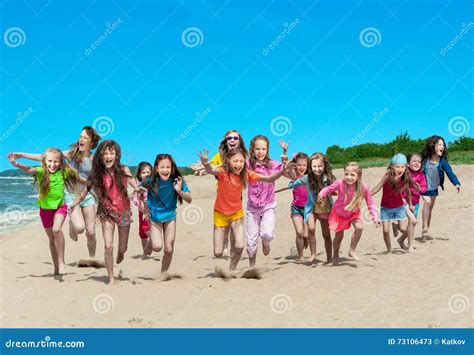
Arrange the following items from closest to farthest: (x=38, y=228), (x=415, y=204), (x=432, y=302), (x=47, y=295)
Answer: (x=432, y=302) → (x=47, y=295) → (x=415, y=204) → (x=38, y=228)

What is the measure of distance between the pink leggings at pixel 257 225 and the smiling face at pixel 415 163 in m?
3.73

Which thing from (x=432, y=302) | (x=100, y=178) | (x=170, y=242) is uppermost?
(x=100, y=178)

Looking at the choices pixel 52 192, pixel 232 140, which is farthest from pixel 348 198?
pixel 52 192

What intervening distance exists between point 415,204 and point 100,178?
6175 millimetres

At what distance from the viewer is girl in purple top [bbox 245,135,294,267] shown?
31.1 feet

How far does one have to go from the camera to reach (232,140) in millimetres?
9656

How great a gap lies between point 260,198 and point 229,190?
26.3 inches

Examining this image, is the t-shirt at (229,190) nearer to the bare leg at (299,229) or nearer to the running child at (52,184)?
the bare leg at (299,229)

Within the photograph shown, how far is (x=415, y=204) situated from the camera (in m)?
11.8

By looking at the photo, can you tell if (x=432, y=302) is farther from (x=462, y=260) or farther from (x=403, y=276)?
(x=462, y=260)

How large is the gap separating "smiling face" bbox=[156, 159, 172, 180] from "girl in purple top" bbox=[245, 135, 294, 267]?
135 cm

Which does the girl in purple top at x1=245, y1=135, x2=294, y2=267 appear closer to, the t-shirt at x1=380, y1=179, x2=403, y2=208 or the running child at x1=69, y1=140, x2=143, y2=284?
the running child at x1=69, y1=140, x2=143, y2=284

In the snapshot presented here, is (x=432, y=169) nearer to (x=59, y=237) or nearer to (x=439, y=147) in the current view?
(x=439, y=147)

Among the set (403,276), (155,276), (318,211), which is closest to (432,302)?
(403,276)
